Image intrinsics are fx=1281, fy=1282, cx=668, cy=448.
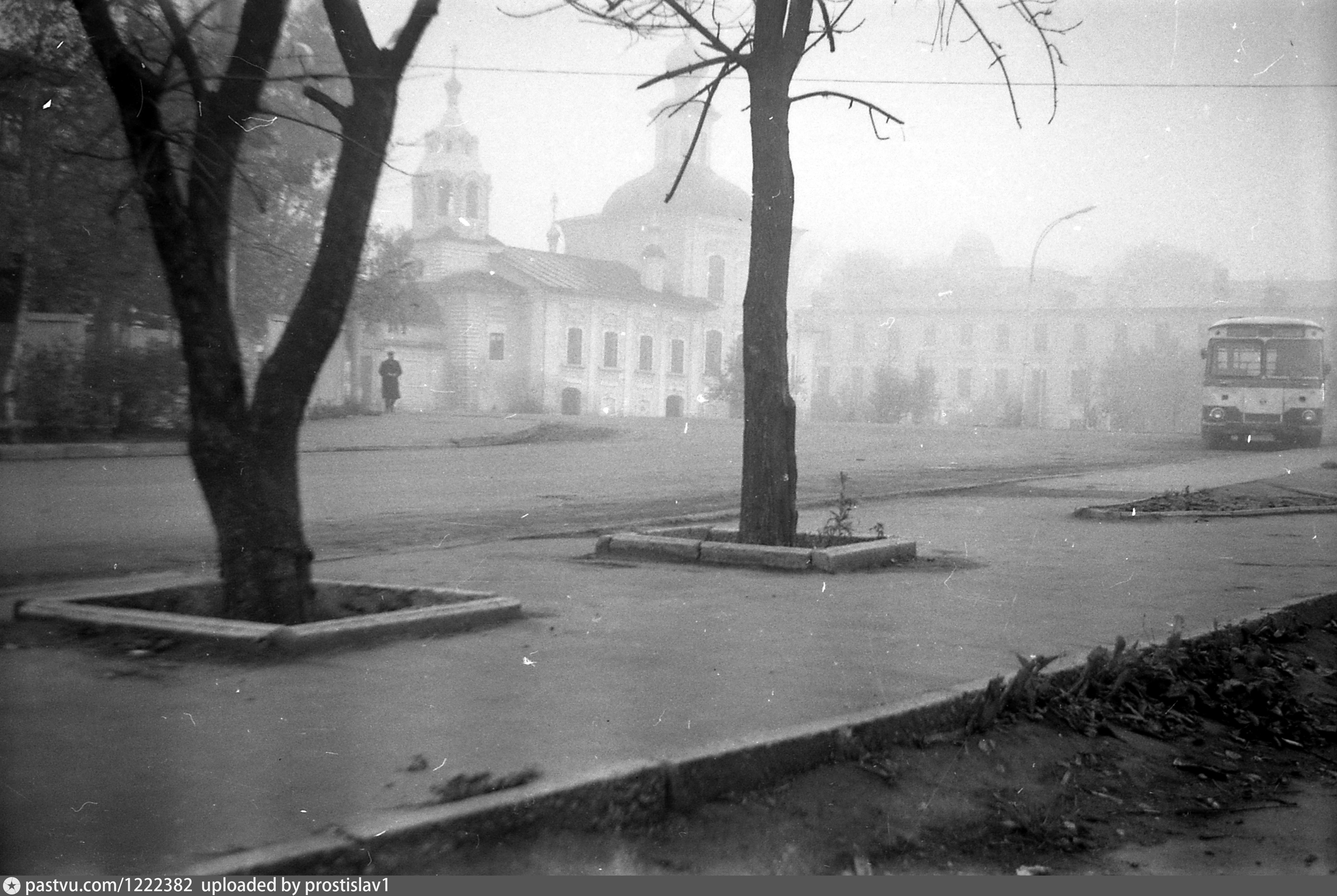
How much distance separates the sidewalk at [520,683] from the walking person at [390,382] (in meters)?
27.0

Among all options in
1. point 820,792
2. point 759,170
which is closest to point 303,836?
point 820,792

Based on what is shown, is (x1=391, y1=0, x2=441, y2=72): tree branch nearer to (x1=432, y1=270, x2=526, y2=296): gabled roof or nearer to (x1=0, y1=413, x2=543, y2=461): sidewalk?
(x1=0, y1=413, x2=543, y2=461): sidewalk

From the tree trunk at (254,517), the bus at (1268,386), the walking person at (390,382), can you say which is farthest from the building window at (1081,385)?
the tree trunk at (254,517)

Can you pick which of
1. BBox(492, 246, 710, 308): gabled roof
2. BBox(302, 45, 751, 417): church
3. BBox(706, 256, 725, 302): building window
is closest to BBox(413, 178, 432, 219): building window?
BBox(302, 45, 751, 417): church

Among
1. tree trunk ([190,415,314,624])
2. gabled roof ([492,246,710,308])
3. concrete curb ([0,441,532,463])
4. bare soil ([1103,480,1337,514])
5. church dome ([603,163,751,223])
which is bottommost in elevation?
bare soil ([1103,480,1337,514])

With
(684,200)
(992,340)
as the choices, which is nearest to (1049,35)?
(684,200)

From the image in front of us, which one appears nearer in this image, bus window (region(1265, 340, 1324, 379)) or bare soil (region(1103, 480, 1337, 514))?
bare soil (region(1103, 480, 1337, 514))

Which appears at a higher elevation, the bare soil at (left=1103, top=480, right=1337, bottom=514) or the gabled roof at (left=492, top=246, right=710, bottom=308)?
the gabled roof at (left=492, top=246, right=710, bottom=308)

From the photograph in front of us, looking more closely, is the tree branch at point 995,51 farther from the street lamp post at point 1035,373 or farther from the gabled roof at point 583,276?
the gabled roof at point 583,276

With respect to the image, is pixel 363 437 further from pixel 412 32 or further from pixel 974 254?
pixel 974 254

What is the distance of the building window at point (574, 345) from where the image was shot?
68.6 metres

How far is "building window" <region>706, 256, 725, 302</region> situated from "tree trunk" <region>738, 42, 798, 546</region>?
63558 millimetres

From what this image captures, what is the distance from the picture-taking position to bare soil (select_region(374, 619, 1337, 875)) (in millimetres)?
3246

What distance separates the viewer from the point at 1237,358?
33156 mm
